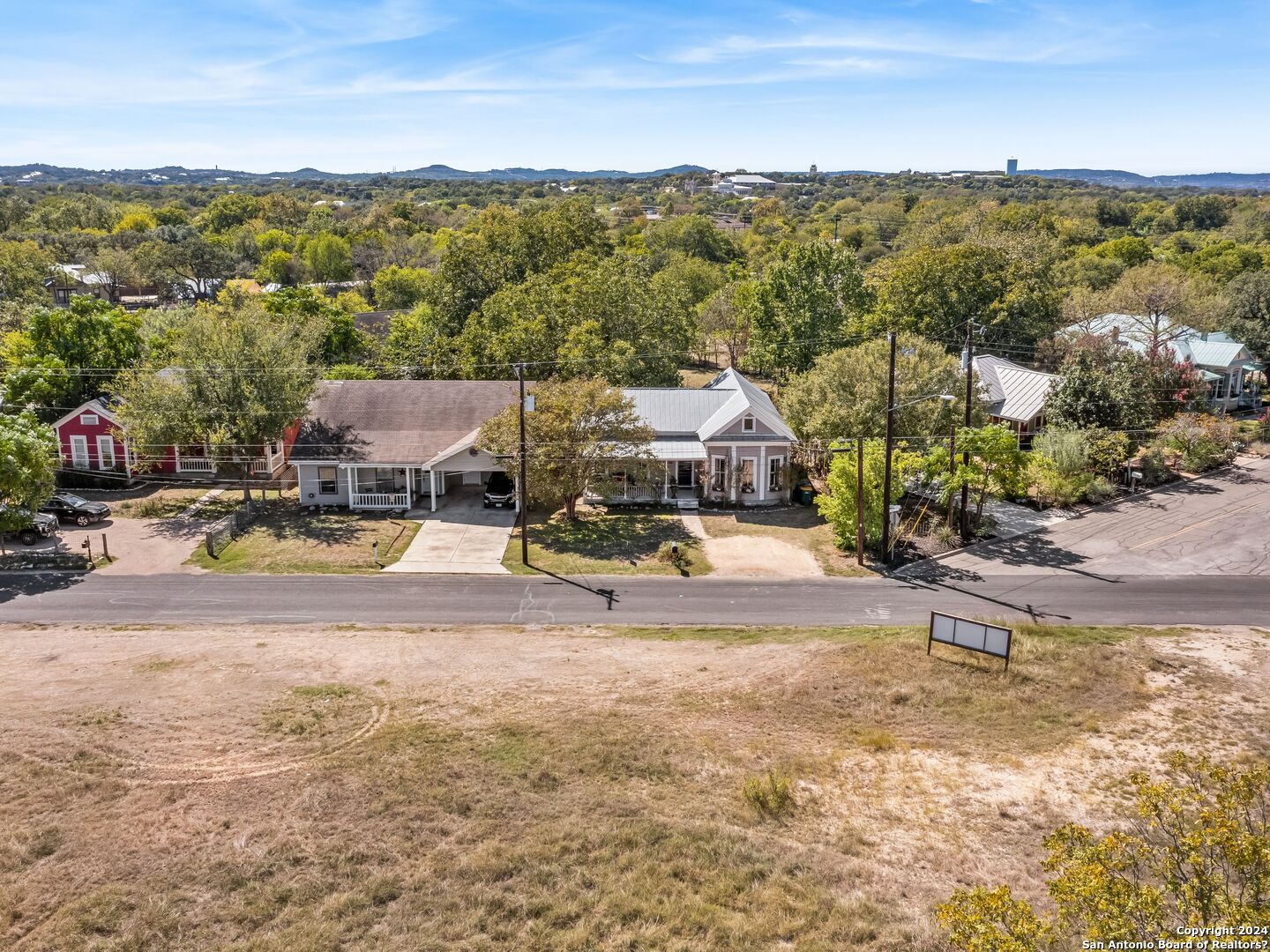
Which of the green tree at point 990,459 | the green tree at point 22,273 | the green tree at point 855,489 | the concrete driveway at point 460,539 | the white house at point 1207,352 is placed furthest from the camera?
the green tree at point 22,273

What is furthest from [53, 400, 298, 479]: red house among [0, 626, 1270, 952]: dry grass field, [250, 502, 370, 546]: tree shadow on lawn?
[0, 626, 1270, 952]: dry grass field

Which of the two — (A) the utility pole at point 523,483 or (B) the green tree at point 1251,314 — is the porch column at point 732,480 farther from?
(B) the green tree at point 1251,314

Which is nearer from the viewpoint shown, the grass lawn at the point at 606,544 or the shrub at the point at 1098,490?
the grass lawn at the point at 606,544

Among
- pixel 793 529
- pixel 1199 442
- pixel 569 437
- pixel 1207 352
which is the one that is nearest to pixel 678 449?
pixel 569 437

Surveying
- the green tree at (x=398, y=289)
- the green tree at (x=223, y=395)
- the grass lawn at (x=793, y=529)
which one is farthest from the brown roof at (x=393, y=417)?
the green tree at (x=398, y=289)

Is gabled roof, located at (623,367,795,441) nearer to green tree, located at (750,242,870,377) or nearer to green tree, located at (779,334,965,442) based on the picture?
green tree, located at (779,334,965,442)

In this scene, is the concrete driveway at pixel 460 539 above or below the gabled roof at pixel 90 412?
below

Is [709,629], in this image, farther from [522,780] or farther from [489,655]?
[522,780]

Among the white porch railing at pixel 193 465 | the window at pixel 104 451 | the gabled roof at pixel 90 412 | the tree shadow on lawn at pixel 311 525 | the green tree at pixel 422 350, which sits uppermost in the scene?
the green tree at pixel 422 350
